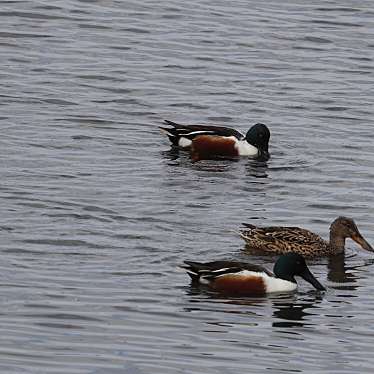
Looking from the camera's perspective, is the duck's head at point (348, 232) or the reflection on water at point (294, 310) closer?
the reflection on water at point (294, 310)

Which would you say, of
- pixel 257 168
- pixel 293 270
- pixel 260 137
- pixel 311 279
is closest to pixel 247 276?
pixel 293 270

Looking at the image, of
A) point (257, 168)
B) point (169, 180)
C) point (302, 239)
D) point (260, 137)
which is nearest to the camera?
point (302, 239)

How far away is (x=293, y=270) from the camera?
15328mm

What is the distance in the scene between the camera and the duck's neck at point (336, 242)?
16703 mm

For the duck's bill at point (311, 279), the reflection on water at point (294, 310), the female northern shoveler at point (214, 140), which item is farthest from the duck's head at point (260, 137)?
the reflection on water at point (294, 310)

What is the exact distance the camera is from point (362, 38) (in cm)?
2761

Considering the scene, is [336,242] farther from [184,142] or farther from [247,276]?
[184,142]

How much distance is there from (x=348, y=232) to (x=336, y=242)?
0.18m

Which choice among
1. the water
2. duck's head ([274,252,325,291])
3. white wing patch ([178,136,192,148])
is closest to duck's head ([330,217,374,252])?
the water

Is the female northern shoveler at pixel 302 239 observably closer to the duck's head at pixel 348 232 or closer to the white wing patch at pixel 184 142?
the duck's head at pixel 348 232

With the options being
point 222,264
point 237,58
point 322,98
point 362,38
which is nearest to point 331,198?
point 222,264

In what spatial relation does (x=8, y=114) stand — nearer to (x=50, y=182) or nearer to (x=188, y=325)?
(x=50, y=182)

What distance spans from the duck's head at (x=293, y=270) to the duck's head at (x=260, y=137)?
5.30 metres

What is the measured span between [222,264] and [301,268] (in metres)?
0.78
